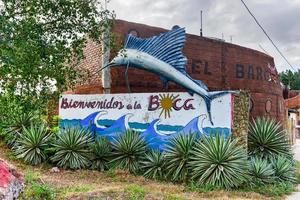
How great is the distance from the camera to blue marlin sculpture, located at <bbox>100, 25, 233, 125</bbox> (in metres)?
12.5

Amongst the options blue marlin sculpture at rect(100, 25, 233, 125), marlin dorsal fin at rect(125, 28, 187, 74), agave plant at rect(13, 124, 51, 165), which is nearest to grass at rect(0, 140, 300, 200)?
agave plant at rect(13, 124, 51, 165)

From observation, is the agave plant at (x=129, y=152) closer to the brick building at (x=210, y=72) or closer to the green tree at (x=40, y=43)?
the brick building at (x=210, y=72)

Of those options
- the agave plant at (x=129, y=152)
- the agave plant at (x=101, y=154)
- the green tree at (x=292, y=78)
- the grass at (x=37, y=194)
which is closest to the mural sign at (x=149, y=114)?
the agave plant at (x=129, y=152)

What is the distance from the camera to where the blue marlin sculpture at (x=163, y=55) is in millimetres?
12547

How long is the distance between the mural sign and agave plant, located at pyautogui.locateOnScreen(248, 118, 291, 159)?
2.23m

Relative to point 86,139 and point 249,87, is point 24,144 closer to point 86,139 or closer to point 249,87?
point 86,139

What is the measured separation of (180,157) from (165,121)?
158 cm

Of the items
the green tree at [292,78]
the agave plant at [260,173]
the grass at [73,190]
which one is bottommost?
the grass at [73,190]

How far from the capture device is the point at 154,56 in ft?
42.0

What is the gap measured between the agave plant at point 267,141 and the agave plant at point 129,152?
3480 mm

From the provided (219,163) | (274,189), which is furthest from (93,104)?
(274,189)

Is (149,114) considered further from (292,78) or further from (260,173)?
(292,78)

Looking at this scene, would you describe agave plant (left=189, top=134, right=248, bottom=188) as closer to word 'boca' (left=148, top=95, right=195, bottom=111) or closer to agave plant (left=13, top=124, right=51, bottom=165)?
word 'boca' (left=148, top=95, right=195, bottom=111)

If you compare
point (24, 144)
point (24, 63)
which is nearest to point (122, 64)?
point (24, 144)
